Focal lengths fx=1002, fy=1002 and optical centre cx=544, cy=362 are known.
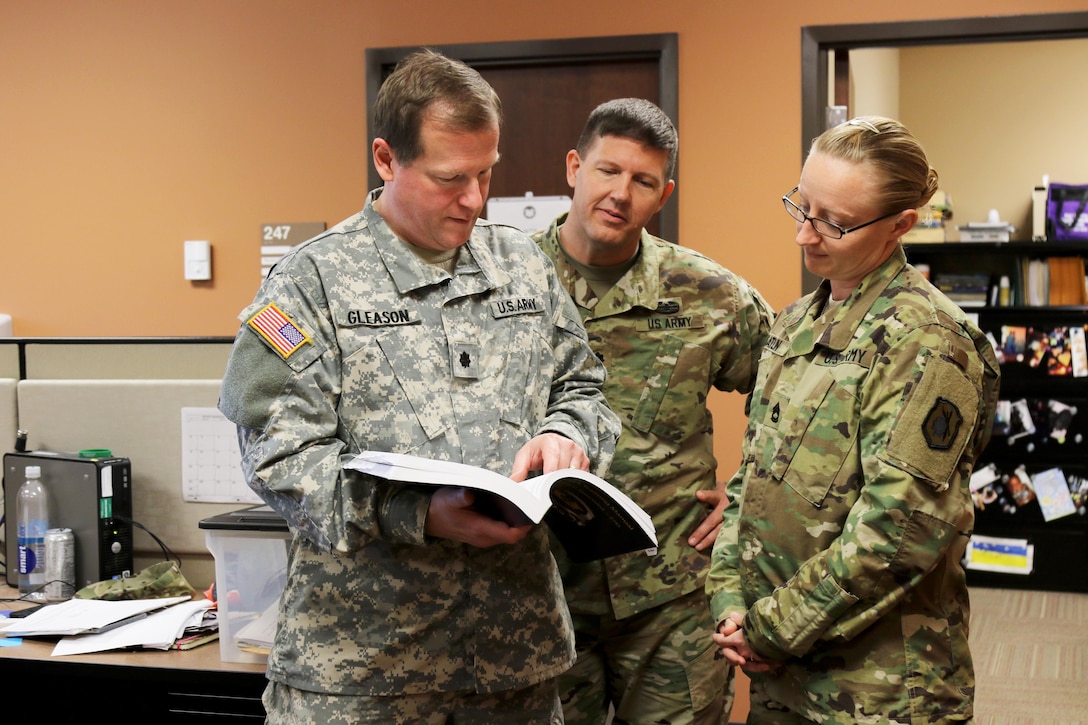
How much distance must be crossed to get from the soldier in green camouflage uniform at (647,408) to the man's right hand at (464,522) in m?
0.66

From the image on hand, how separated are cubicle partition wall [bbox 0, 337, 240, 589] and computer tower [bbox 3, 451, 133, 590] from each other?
0.22 ft

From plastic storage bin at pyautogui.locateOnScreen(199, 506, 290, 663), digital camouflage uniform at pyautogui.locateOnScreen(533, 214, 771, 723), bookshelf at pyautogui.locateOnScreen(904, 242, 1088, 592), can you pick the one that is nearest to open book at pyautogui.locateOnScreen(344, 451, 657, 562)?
digital camouflage uniform at pyautogui.locateOnScreen(533, 214, 771, 723)

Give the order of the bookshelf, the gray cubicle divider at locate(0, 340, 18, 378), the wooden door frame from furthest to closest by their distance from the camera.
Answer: the bookshelf
the wooden door frame
the gray cubicle divider at locate(0, 340, 18, 378)

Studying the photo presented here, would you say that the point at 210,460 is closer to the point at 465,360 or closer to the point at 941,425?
the point at 465,360

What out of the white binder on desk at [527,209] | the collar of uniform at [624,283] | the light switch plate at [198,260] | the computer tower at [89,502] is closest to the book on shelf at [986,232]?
the white binder on desk at [527,209]

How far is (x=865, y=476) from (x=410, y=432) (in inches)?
24.3

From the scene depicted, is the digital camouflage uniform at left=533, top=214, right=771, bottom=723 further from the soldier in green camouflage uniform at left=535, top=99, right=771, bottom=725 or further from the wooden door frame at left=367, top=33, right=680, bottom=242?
the wooden door frame at left=367, top=33, right=680, bottom=242

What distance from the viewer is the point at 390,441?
1.37 m

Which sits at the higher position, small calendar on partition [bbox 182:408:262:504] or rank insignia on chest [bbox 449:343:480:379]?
A: rank insignia on chest [bbox 449:343:480:379]

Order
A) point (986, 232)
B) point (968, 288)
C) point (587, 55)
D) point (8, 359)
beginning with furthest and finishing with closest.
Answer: point (986, 232) < point (968, 288) < point (587, 55) < point (8, 359)

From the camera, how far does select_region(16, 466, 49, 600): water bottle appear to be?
2.26 m

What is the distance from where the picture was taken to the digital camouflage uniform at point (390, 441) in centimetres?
129

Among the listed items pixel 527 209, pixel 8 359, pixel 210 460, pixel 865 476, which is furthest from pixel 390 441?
pixel 527 209

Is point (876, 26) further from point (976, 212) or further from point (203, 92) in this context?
point (976, 212)
